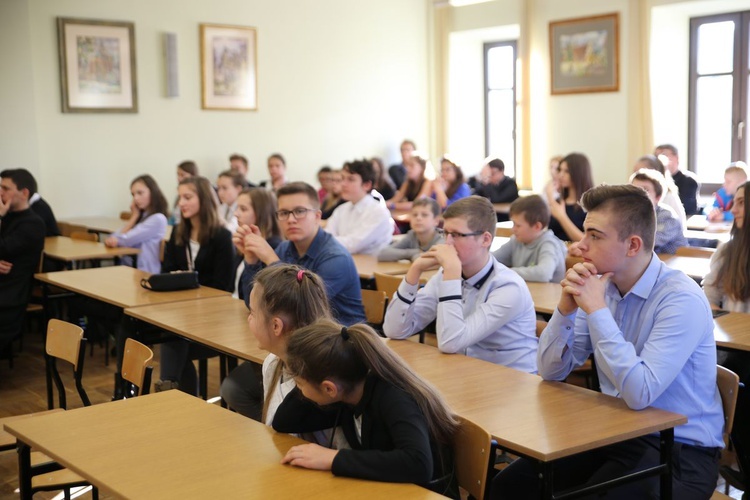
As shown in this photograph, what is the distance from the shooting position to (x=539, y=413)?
243cm

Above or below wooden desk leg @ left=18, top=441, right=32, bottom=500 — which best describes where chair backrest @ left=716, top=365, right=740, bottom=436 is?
above

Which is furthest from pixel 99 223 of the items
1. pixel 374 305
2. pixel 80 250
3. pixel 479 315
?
pixel 479 315

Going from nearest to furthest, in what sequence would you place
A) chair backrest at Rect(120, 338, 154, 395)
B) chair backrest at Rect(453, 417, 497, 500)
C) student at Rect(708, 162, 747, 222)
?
chair backrest at Rect(453, 417, 497, 500), chair backrest at Rect(120, 338, 154, 395), student at Rect(708, 162, 747, 222)

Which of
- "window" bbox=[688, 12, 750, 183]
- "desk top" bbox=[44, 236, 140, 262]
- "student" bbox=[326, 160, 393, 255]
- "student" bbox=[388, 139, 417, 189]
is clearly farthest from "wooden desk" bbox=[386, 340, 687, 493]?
"student" bbox=[388, 139, 417, 189]

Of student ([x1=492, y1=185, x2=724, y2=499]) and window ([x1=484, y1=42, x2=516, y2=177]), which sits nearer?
student ([x1=492, y1=185, x2=724, y2=499])

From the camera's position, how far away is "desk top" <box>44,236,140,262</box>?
611 cm

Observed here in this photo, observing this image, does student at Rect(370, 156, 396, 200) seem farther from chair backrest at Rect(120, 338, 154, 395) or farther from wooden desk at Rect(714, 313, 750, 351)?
chair backrest at Rect(120, 338, 154, 395)

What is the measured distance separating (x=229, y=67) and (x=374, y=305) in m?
6.66

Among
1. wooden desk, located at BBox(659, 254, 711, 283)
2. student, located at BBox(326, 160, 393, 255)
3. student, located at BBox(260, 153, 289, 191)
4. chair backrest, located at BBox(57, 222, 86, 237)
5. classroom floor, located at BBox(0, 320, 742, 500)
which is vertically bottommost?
classroom floor, located at BBox(0, 320, 742, 500)

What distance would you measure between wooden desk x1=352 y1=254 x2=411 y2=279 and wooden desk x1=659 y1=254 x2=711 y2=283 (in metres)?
1.58

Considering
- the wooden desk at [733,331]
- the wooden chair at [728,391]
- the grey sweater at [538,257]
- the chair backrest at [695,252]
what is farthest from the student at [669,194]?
the wooden chair at [728,391]

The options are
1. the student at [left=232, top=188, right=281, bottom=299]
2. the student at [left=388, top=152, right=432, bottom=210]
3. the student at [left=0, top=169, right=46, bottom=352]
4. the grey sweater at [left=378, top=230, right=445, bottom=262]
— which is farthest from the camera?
the student at [left=388, top=152, right=432, bottom=210]

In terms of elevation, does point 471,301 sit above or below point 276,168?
below

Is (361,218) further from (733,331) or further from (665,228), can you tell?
(733,331)
